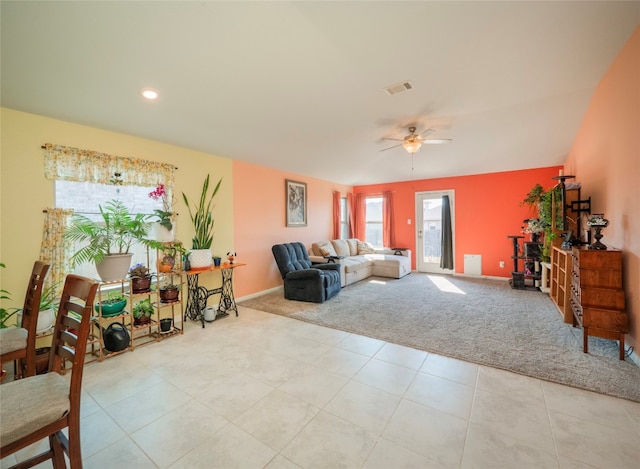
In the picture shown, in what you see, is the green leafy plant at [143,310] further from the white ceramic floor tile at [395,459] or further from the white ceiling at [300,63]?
the white ceramic floor tile at [395,459]

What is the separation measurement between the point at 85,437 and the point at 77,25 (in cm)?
263

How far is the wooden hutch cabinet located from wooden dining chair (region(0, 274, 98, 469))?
3.82 meters

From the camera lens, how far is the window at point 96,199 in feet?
9.21

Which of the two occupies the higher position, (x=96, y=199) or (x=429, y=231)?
(x=96, y=199)

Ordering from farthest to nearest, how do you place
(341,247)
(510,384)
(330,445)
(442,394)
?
(341,247)
(510,384)
(442,394)
(330,445)

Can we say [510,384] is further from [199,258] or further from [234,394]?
[199,258]

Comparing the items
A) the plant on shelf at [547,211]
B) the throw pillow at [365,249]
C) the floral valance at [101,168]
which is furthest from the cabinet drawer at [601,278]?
the floral valance at [101,168]

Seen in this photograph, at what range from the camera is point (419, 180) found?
687 cm

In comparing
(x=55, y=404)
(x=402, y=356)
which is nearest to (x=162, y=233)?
(x=55, y=404)

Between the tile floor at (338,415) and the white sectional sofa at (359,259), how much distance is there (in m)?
2.92

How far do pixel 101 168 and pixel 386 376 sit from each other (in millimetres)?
3651

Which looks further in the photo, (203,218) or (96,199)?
(203,218)

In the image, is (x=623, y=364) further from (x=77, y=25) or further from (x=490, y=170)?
(x=77, y=25)

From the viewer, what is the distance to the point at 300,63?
2330 mm
